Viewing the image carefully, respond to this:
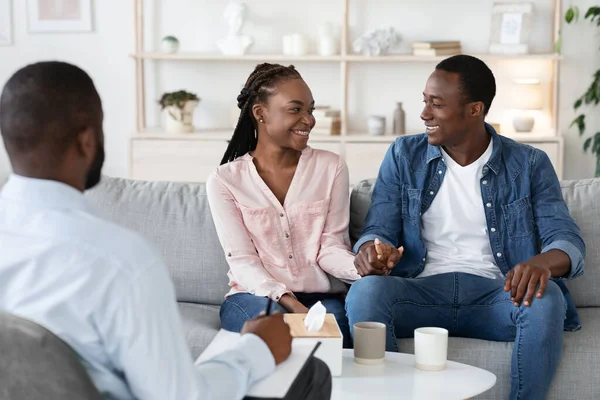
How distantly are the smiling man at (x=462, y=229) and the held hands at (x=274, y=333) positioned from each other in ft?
2.88

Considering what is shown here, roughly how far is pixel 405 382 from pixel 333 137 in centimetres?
322

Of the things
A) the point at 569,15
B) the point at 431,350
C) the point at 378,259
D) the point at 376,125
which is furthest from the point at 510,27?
the point at 431,350

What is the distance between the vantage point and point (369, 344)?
6.44 feet

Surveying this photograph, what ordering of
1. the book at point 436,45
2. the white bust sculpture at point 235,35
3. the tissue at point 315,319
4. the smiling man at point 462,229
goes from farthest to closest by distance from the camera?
the white bust sculpture at point 235,35 → the book at point 436,45 → the smiling man at point 462,229 → the tissue at point 315,319

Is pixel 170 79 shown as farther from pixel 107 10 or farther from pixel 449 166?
pixel 449 166

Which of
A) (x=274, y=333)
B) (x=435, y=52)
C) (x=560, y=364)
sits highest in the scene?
(x=435, y=52)

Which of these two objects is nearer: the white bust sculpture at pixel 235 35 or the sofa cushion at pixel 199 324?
the sofa cushion at pixel 199 324

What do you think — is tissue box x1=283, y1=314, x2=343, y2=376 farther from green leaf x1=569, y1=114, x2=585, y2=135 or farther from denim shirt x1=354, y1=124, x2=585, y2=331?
green leaf x1=569, y1=114, x2=585, y2=135

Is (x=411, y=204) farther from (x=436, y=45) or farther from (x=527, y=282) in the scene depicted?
(x=436, y=45)

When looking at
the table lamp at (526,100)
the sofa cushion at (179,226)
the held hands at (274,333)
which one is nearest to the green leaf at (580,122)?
the table lamp at (526,100)

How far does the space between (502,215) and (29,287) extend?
65.9 inches

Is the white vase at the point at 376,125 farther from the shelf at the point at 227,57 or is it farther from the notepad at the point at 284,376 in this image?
the notepad at the point at 284,376

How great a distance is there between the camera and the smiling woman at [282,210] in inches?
98.0

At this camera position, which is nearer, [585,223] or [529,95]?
[585,223]
